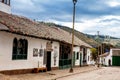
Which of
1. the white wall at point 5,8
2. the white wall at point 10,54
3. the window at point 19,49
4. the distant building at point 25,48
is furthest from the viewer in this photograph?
the white wall at point 5,8

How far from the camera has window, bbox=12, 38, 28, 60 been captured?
28302 mm

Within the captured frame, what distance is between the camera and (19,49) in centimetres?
2931

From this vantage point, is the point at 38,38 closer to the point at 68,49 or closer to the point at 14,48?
the point at 14,48

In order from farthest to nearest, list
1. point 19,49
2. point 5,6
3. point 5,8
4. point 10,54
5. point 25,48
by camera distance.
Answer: point 5,8 → point 5,6 → point 25,48 → point 19,49 → point 10,54

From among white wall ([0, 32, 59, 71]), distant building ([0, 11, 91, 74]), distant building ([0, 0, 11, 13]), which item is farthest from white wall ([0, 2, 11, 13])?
white wall ([0, 32, 59, 71])

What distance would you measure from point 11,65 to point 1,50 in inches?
84.2

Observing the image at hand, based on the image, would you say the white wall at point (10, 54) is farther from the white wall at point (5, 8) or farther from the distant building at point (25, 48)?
the white wall at point (5, 8)

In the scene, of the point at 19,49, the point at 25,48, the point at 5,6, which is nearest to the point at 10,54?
the point at 19,49

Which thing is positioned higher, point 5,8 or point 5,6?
point 5,6

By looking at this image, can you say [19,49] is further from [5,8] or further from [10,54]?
[5,8]

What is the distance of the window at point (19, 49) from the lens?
92.9 feet

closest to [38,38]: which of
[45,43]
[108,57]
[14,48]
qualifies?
[45,43]

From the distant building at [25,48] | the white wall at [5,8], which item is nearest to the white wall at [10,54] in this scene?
the distant building at [25,48]

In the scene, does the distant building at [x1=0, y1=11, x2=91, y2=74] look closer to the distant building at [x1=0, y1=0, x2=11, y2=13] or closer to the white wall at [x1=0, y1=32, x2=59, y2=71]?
the white wall at [x1=0, y1=32, x2=59, y2=71]
